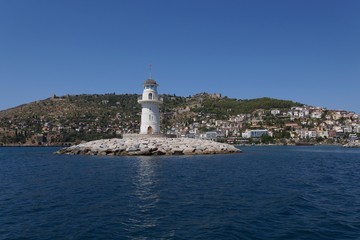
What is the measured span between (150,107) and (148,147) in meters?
9.18

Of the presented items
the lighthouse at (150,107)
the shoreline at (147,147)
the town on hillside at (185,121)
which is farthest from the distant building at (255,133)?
the lighthouse at (150,107)

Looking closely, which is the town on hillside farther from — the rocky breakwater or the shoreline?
the rocky breakwater

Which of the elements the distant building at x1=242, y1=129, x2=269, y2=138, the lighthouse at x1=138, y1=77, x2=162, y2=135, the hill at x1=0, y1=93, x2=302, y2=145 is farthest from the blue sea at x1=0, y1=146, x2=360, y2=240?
the distant building at x1=242, y1=129, x2=269, y2=138

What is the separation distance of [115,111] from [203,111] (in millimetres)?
48684

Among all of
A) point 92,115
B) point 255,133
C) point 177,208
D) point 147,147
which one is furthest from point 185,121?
point 177,208

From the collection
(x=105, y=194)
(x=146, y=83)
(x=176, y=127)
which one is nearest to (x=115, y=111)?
(x=176, y=127)

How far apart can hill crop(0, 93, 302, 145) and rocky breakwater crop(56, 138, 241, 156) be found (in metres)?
71.1

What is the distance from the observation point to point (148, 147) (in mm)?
44375

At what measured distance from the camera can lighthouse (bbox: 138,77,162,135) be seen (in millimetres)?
51594

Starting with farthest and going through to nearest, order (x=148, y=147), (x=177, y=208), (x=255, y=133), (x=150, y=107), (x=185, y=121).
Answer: (x=185, y=121) < (x=255, y=133) < (x=150, y=107) < (x=148, y=147) < (x=177, y=208)

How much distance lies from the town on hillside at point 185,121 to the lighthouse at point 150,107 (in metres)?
68.4

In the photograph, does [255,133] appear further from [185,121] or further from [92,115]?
[92,115]

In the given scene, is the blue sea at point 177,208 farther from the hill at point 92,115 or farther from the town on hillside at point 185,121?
the hill at point 92,115

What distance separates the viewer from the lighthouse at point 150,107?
169 feet
